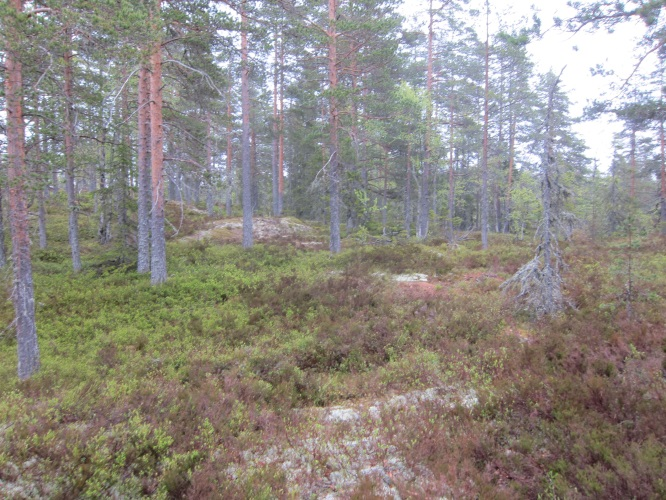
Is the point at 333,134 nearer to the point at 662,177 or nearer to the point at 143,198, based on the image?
the point at 143,198

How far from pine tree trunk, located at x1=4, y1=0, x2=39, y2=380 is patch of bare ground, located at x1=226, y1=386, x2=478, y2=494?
17.7 ft

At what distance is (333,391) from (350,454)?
200cm

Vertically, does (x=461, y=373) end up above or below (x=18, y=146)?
below

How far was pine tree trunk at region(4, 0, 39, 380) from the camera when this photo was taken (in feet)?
21.7

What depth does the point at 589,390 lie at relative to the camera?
531cm

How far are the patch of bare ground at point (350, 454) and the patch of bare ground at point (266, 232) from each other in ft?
47.9

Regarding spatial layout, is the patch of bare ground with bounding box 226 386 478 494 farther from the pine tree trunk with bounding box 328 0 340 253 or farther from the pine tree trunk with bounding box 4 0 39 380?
the pine tree trunk with bounding box 328 0 340 253

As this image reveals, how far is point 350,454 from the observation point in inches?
189

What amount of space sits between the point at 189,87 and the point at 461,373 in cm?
1318

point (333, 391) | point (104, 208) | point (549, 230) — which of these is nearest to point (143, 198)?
point (104, 208)

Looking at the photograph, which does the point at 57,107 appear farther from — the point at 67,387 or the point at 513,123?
the point at 513,123

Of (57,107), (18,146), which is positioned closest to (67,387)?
(18,146)

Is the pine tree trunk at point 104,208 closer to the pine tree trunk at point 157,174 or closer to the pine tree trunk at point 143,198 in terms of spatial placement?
the pine tree trunk at point 143,198

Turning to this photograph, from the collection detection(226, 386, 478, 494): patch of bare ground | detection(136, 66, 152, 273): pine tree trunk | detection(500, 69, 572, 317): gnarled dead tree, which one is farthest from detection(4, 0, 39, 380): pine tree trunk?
detection(500, 69, 572, 317): gnarled dead tree
